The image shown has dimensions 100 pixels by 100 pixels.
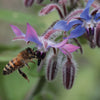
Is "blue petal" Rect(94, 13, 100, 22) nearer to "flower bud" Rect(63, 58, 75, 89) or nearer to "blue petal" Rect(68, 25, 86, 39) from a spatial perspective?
"blue petal" Rect(68, 25, 86, 39)

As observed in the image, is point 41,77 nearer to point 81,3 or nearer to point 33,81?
point 33,81

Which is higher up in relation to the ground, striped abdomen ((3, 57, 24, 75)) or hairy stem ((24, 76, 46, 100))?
striped abdomen ((3, 57, 24, 75))

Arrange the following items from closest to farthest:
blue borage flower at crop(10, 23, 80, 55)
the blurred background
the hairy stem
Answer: blue borage flower at crop(10, 23, 80, 55)
the hairy stem
the blurred background

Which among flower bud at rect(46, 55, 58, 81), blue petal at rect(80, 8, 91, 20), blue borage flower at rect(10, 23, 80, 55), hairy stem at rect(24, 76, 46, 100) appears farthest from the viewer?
hairy stem at rect(24, 76, 46, 100)

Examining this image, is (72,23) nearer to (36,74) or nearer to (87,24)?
(87,24)

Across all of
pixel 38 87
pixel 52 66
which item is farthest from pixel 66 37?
pixel 38 87

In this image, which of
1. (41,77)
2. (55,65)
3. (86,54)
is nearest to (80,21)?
(55,65)

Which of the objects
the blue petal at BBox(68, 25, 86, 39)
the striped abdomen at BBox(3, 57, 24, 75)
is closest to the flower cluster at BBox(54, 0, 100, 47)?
the blue petal at BBox(68, 25, 86, 39)
